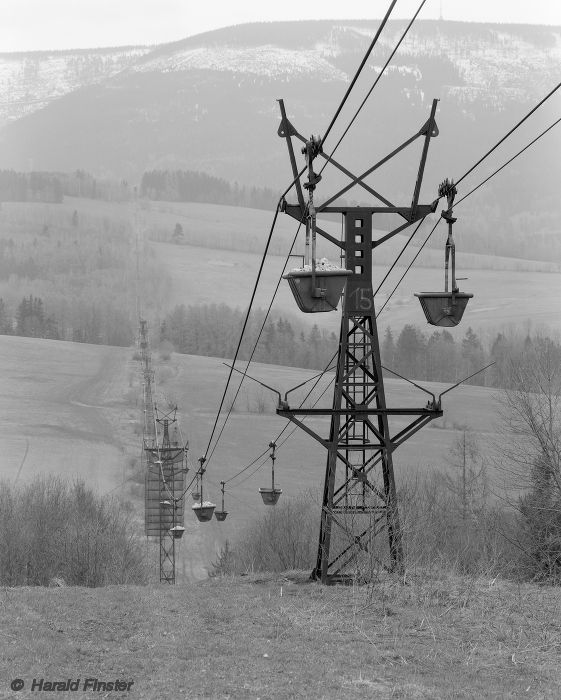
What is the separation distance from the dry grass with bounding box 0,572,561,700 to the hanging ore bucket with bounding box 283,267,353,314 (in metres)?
5.02

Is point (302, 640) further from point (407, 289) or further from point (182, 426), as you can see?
point (407, 289)

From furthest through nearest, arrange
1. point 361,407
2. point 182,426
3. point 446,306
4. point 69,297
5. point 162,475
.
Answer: point 69,297
point 182,426
point 162,475
point 361,407
point 446,306

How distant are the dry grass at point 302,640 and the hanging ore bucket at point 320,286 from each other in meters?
5.02

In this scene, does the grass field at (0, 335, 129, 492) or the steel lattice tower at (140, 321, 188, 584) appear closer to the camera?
the steel lattice tower at (140, 321, 188, 584)

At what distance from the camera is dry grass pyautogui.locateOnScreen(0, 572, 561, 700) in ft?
41.1

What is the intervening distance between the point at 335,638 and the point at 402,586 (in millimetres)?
3893

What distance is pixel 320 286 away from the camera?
12.4 metres

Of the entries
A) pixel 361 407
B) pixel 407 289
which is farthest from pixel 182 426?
pixel 361 407

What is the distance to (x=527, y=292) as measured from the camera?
183m

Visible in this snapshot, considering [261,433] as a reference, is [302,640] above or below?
above

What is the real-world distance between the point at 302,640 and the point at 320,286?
613 cm

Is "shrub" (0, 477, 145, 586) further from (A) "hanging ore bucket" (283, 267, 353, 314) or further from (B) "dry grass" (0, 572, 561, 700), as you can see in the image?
(A) "hanging ore bucket" (283, 267, 353, 314)

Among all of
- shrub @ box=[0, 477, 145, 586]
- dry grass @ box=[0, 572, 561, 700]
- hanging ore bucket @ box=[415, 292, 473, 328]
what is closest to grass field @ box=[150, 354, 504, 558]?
shrub @ box=[0, 477, 145, 586]

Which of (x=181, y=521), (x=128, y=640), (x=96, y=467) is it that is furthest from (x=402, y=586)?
(x=96, y=467)
